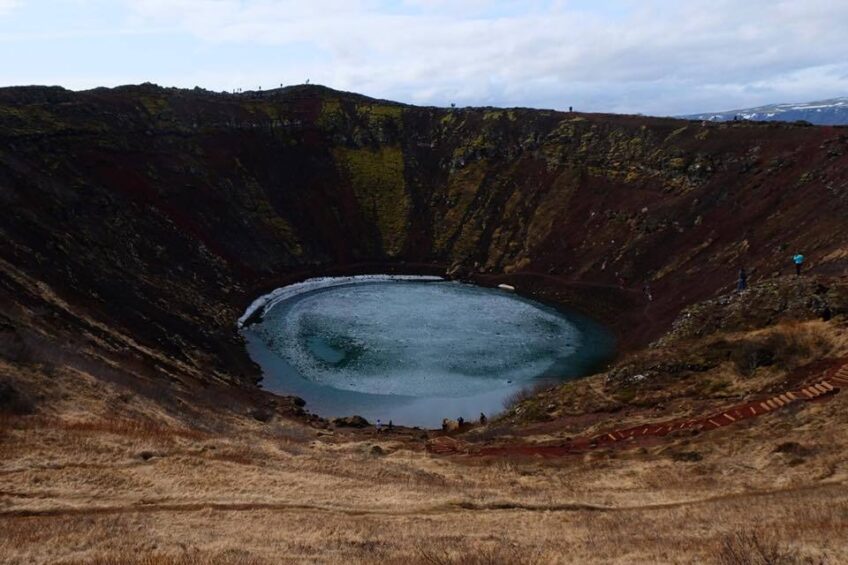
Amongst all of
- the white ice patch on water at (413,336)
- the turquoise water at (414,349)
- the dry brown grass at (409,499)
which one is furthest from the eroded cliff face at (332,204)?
the dry brown grass at (409,499)

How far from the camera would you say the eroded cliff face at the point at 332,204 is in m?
53.5

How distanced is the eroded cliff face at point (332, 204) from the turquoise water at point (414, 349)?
16.3 ft

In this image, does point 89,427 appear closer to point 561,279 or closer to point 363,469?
point 363,469

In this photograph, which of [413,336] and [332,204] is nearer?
[413,336]

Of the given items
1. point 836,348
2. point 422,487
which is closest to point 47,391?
point 422,487

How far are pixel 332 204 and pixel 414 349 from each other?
47371 millimetres

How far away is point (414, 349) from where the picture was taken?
63.2 meters

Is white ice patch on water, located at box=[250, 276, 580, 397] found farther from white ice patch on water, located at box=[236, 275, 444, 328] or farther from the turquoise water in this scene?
white ice patch on water, located at box=[236, 275, 444, 328]

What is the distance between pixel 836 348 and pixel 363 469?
85.8ft

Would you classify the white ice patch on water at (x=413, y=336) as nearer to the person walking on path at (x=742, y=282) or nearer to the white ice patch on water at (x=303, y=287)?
the white ice patch on water at (x=303, y=287)

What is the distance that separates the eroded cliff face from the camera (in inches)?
2106

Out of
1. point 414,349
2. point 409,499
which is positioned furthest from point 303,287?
point 409,499

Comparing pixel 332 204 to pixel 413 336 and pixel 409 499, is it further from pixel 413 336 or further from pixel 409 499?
pixel 409 499

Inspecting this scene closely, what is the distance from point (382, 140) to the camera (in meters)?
116
